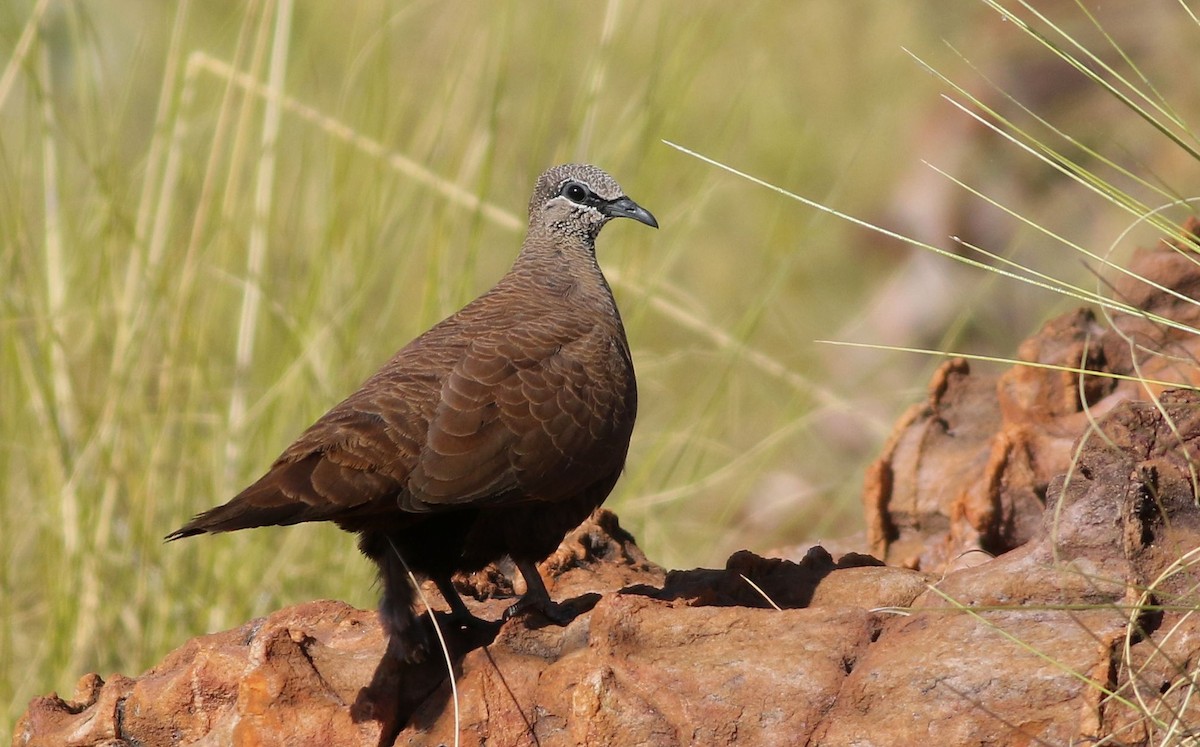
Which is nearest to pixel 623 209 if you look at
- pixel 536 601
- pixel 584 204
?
pixel 584 204

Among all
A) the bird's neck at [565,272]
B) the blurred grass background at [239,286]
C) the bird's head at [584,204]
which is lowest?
the blurred grass background at [239,286]

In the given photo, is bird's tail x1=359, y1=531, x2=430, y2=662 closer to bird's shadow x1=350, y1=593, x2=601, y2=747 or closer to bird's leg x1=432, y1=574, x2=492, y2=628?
bird's shadow x1=350, y1=593, x2=601, y2=747

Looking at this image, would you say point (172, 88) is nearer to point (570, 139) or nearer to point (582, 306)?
point (570, 139)

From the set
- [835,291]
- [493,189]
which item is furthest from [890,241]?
[493,189]

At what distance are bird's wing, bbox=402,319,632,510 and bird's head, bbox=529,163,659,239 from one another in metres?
0.87

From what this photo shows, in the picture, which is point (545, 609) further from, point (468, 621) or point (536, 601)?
point (468, 621)

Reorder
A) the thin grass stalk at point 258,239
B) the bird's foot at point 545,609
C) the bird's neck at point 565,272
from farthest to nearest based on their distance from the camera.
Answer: the thin grass stalk at point 258,239 → the bird's neck at point 565,272 → the bird's foot at point 545,609

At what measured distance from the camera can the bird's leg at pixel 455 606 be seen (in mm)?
3721

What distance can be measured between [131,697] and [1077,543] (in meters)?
2.26

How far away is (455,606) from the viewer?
3.83m

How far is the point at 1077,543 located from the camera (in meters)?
3.15

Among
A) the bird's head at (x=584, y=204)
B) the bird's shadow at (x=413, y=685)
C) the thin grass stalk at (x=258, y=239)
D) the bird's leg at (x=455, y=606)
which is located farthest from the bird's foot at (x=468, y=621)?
the thin grass stalk at (x=258, y=239)

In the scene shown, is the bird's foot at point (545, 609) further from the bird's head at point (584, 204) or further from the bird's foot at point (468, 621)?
the bird's head at point (584, 204)

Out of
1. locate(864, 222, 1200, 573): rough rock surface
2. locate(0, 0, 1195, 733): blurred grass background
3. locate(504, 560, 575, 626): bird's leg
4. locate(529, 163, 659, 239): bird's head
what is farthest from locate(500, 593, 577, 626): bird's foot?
locate(0, 0, 1195, 733): blurred grass background
